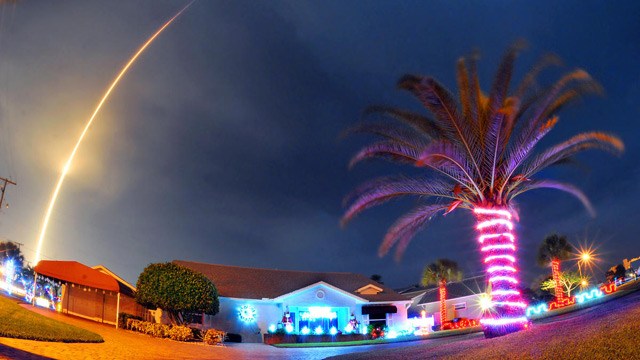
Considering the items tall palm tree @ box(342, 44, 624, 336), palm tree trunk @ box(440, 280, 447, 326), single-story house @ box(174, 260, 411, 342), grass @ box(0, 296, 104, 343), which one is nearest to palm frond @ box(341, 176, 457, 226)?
→ tall palm tree @ box(342, 44, 624, 336)

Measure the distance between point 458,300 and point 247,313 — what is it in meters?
25.2

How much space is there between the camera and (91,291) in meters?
30.7

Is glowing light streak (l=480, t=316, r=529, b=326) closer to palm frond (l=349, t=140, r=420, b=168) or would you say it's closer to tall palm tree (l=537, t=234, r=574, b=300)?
palm frond (l=349, t=140, r=420, b=168)

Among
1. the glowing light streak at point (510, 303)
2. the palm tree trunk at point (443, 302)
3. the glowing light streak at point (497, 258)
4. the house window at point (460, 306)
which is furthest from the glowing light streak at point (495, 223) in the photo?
the house window at point (460, 306)

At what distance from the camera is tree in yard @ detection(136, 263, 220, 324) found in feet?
85.5

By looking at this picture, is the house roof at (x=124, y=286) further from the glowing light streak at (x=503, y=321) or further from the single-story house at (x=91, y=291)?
the glowing light streak at (x=503, y=321)

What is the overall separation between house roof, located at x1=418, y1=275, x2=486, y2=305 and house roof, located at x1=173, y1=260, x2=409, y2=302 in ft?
37.9

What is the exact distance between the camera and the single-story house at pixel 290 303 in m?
34.8

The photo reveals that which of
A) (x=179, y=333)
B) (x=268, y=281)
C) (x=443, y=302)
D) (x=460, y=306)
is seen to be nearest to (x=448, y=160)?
(x=179, y=333)

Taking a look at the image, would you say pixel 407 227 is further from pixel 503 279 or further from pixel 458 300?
pixel 458 300

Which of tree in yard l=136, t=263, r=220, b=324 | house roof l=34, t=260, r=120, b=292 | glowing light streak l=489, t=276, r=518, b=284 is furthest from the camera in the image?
house roof l=34, t=260, r=120, b=292

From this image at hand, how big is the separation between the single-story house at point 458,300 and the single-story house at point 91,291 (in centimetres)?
2687

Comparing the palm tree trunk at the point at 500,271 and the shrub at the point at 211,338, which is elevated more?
the palm tree trunk at the point at 500,271

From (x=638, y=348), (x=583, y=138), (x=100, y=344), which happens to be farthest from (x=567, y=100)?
(x=100, y=344)
